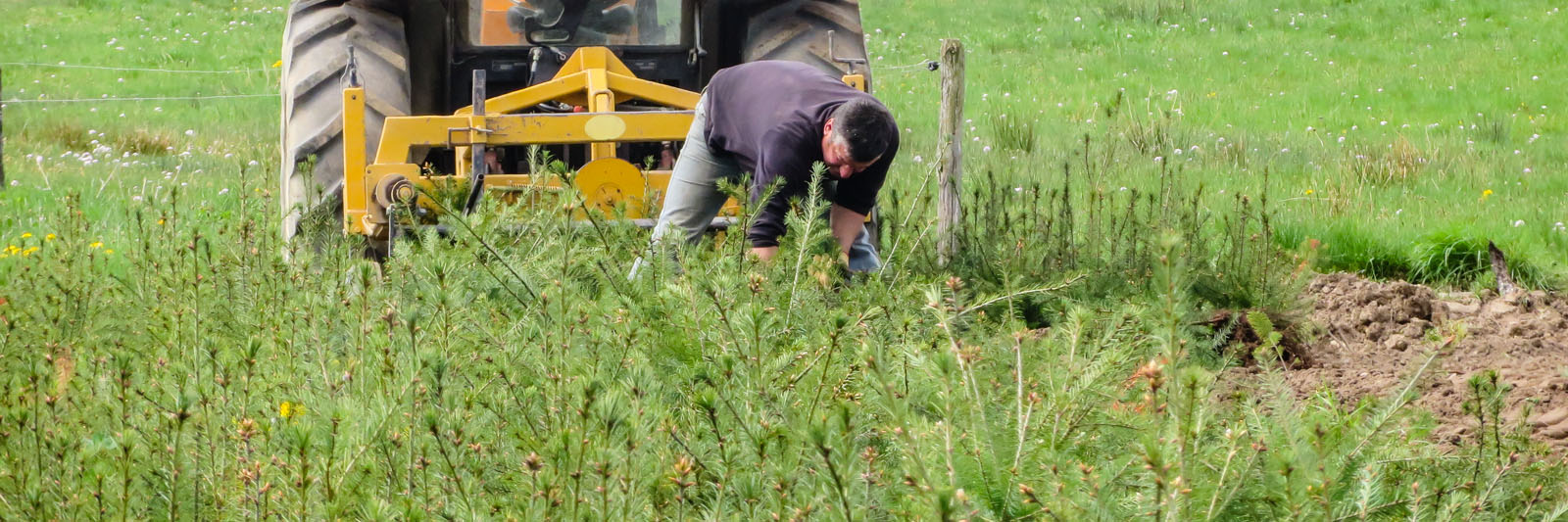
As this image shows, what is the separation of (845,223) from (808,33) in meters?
1.72

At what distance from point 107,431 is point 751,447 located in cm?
128

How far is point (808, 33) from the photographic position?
20.3 feet

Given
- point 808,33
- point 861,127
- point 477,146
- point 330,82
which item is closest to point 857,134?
point 861,127

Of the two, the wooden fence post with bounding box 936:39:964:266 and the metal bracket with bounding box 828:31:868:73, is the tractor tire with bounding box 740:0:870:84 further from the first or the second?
the wooden fence post with bounding box 936:39:964:266

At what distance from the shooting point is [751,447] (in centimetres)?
223

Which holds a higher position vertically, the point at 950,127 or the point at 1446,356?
the point at 950,127

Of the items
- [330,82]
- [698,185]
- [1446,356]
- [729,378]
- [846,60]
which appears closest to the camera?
[729,378]

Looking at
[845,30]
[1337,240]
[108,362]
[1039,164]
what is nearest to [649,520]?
[108,362]

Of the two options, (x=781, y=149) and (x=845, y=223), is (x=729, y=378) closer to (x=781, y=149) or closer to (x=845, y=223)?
(x=781, y=149)

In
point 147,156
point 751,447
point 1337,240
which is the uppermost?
point 751,447

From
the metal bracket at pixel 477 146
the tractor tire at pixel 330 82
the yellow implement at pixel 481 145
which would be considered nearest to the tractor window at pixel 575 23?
the tractor tire at pixel 330 82

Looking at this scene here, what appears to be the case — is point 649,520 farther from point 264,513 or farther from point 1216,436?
point 1216,436

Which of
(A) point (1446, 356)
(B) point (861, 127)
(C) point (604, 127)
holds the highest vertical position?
(B) point (861, 127)

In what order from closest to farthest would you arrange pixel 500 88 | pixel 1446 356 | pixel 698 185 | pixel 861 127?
pixel 1446 356 < pixel 861 127 < pixel 698 185 < pixel 500 88
